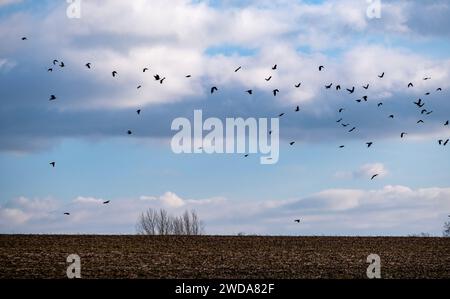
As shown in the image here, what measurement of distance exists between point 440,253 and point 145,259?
21803 mm

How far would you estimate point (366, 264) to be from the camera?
4738 cm

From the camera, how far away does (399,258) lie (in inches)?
2024
